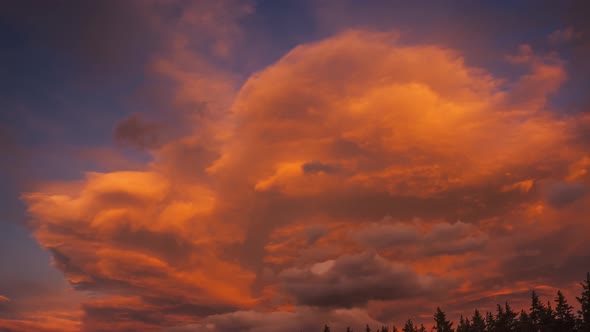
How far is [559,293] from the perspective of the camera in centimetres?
9575

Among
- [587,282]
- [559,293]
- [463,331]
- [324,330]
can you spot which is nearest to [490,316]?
[463,331]

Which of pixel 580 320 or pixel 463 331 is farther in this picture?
pixel 463 331

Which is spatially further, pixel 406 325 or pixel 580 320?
pixel 406 325

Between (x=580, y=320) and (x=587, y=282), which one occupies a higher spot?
(x=587, y=282)

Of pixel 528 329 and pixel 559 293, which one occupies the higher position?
pixel 559 293

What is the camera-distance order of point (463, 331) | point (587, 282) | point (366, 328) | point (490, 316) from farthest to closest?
point (366, 328) → point (463, 331) → point (490, 316) → point (587, 282)

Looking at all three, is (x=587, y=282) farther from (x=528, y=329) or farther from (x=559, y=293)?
(x=528, y=329)

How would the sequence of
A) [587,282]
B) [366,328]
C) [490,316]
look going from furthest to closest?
[366,328] → [490,316] → [587,282]

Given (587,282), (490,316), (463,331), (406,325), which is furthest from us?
(406,325)

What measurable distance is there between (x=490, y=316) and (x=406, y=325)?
32.5 meters

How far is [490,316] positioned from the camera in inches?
4373

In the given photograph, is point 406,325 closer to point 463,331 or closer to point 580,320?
point 463,331

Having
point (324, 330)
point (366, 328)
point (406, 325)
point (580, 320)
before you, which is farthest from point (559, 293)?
point (324, 330)

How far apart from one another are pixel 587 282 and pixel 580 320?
31.8 feet
